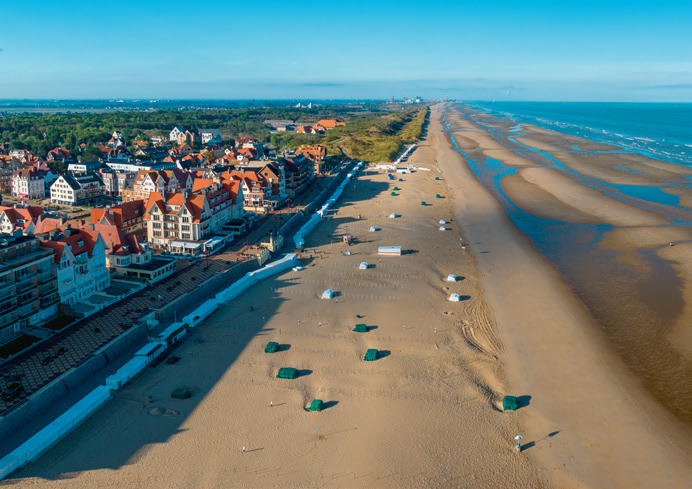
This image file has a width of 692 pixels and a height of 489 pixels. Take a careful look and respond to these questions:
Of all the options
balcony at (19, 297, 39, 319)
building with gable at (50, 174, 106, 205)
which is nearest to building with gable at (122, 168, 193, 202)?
building with gable at (50, 174, 106, 205)

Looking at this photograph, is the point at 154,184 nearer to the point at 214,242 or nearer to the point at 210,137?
the point at 214,242

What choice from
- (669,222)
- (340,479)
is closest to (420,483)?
(340,479)

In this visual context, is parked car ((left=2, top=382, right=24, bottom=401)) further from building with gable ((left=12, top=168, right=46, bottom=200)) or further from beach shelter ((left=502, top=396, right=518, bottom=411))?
building with gable ((left=12, top=168, right=46, bottom=200))

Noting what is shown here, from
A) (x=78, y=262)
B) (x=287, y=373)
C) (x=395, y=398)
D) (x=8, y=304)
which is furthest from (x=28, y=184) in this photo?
(x=395, y=398)

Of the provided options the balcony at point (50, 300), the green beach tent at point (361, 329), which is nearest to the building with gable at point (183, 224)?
the balcony at point (50, 300)

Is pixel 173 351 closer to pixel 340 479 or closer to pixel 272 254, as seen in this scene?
pixel 340 479

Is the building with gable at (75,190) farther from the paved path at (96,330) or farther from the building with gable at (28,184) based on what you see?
the paved path at (96,330)
